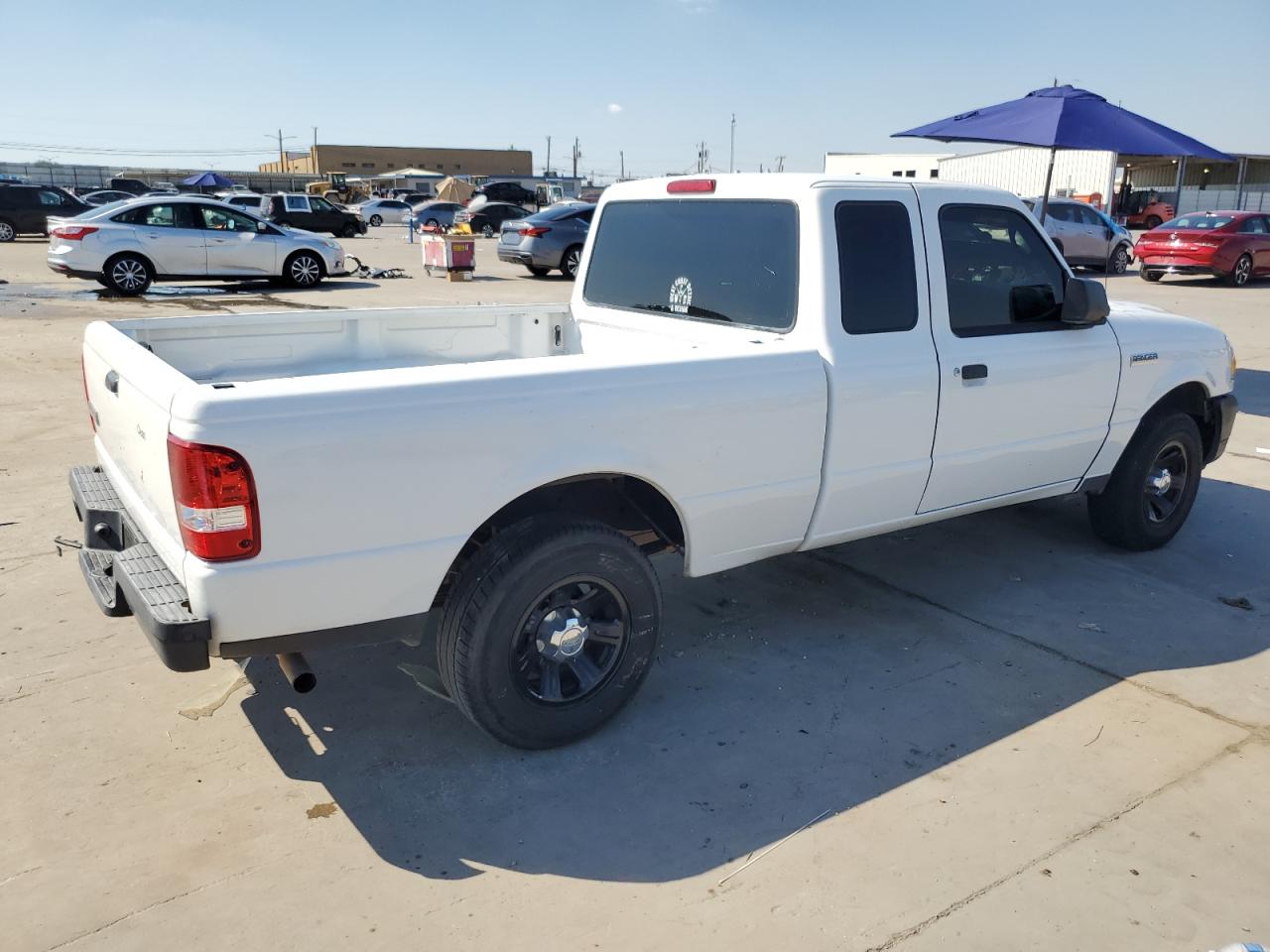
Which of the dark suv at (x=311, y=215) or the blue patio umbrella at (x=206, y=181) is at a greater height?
the blue patio umbrella at (x=206, y=181)

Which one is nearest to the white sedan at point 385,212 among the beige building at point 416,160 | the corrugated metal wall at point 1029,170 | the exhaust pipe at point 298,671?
the corrugated metal wall at point 1029,170

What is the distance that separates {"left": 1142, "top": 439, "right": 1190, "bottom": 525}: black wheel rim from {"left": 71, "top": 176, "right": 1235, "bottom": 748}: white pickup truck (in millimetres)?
47

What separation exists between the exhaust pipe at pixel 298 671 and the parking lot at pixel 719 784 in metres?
0.47

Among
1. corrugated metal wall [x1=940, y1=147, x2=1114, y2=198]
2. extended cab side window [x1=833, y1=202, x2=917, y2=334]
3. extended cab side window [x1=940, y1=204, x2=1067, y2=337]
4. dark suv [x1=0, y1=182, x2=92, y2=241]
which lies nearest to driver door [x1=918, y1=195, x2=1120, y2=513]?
extended cab side window [x1=940, y1=204, x2=1067, y2=337]

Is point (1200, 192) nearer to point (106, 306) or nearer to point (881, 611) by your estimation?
point (106, 306)

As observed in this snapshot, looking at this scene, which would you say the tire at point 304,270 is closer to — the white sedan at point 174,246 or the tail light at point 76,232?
the white sedan at point 174,246

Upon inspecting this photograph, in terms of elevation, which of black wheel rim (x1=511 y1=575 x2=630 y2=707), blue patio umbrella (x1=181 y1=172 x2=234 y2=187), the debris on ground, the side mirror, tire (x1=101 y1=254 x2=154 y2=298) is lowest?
the debris on ground

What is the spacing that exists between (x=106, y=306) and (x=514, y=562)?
1387 cm

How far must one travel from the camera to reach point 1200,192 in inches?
1780

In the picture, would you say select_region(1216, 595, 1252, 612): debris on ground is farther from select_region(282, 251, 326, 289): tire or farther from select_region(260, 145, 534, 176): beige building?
select_region(260, 145, 534, 176): beige building

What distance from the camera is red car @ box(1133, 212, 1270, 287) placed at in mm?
20875

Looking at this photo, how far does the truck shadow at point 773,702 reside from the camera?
3193mm

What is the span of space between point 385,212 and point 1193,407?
4361 centimetres

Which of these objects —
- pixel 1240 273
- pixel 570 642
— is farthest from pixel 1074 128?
pixel 1240 273
